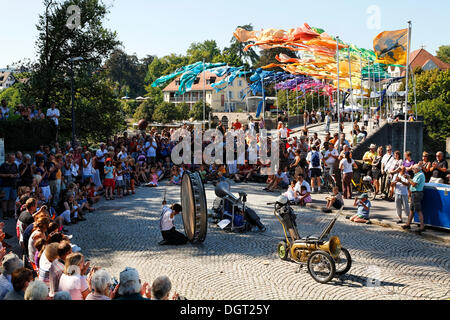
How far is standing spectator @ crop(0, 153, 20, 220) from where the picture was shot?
12.6m

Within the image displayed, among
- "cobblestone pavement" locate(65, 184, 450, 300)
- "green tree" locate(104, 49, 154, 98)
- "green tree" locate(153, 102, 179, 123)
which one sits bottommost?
"cobblestone pavement" locate(65, 184, 450, 300)

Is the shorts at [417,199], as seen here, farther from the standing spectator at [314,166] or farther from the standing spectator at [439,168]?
the standing spectator at [314,166]

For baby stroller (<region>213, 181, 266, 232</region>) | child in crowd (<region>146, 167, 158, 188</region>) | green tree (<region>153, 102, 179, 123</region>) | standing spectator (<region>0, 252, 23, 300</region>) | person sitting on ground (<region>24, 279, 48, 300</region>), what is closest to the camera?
person sitting on ground (<region>24, 279, 48, 300</region>)

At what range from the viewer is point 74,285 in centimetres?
586

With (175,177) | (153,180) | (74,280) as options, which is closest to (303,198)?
(175,177)

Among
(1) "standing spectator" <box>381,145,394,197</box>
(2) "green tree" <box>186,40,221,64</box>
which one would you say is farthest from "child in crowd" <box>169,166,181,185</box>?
(2) "green tree" <box>186,40,221,64</box>

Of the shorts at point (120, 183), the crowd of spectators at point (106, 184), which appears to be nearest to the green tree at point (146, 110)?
the crowd of spectators at point (106, 184)

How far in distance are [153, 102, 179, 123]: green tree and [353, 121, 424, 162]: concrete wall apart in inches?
1172

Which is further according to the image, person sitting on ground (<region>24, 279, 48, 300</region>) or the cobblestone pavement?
the cobblestone pavement

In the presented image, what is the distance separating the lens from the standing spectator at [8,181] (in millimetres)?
12617

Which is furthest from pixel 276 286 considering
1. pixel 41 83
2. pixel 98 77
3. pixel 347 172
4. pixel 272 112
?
pixel 272 112

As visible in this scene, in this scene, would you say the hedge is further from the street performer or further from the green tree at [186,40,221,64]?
the green tree at [186,40,221,64]
